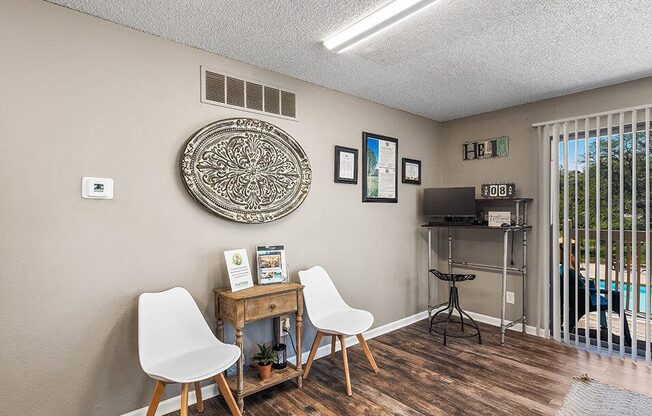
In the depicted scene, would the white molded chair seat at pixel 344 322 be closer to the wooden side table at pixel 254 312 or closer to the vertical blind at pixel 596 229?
the wooden side table at pixel 254 312

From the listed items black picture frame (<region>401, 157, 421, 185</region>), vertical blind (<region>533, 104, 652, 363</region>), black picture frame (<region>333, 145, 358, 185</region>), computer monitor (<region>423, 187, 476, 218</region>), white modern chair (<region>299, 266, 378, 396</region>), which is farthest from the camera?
black picture frame (<region>401, 157, 421, 185</region>)

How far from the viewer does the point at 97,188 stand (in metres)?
2.01

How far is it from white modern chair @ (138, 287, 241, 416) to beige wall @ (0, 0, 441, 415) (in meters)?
0.15

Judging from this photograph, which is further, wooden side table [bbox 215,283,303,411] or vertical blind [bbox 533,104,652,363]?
vertical blind [bbox 533,104,652,363]

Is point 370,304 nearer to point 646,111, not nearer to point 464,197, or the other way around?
point 464,197

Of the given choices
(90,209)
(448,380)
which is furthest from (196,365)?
(448,380)

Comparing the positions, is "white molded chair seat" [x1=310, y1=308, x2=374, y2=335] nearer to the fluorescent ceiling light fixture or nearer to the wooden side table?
the wooden side table

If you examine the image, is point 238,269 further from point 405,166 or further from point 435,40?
point 405,166

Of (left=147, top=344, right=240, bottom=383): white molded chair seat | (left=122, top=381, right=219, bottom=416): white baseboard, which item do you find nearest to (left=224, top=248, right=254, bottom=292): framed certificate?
(left=147, top=344, right=240, bottom=383): white molded chair seat

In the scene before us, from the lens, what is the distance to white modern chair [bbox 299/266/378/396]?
2520 mm

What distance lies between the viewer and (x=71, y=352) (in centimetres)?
194

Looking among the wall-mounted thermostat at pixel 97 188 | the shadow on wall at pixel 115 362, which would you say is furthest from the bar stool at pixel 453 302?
the wall-mounted thermostat at pixel 97 188

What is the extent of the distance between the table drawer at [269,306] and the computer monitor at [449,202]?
2.09 metres

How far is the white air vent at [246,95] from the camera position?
2.46 metres
